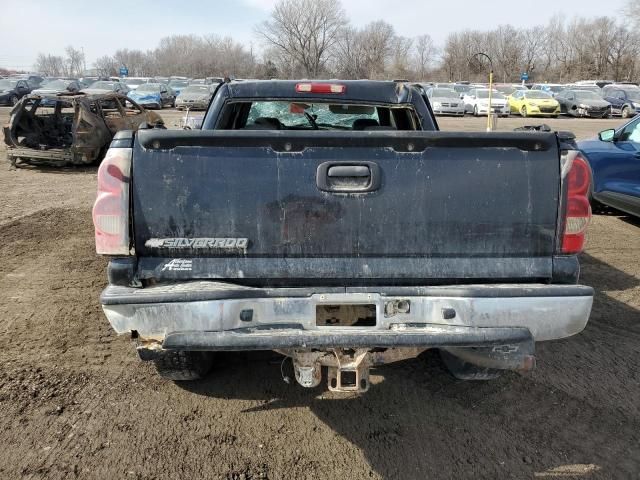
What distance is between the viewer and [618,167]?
748 cm

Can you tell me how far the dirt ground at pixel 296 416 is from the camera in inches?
114

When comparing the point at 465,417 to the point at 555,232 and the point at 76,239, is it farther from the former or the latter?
the point at 76,239

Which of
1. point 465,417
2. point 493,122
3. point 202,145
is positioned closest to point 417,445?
point 465,417

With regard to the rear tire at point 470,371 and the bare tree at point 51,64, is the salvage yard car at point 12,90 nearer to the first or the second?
the rear tire at point 470,371

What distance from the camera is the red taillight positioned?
168 inches

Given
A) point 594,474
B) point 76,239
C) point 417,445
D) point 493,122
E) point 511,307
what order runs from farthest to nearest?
point 76,239 < point 493,122 < point 417,445 < point 594,474 < point 511,307

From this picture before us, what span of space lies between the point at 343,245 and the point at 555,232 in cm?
103

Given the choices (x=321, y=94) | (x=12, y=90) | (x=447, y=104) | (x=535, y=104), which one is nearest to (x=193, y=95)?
(x=12, y=90)

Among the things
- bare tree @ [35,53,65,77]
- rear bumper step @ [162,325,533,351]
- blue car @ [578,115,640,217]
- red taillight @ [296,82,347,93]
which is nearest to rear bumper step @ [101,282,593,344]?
rear bumper step @ [162,325,533,351]

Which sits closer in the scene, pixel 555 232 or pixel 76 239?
pixel 555 232

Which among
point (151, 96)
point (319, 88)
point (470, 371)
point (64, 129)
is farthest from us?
point (151, 96)

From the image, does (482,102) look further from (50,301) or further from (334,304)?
(334,304)

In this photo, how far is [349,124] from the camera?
4992 millimetres

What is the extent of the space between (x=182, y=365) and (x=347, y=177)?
1530 mm
